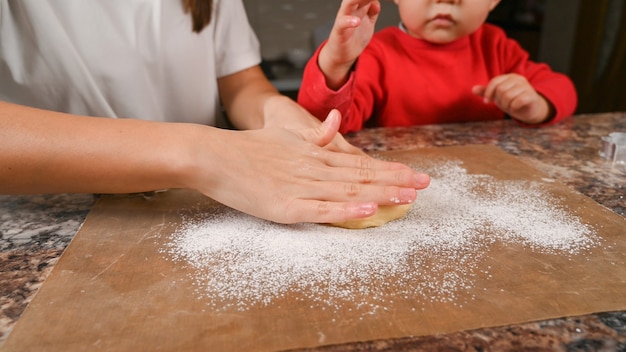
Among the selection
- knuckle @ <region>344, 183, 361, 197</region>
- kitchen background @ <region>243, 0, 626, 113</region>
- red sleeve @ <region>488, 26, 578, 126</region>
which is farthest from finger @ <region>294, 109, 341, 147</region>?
kitchen background @ <region>243, 0, 626, 113</region>

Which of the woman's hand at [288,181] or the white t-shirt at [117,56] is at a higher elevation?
the white t-shirt at [117,56]

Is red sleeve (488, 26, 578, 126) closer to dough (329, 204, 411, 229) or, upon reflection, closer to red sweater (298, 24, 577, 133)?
red sweater (298, 24, 577, 133)

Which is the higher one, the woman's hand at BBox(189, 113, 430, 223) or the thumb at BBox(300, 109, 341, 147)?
the thumb at BBox(300, 109, 341, 147)

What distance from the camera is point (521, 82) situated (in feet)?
4.10

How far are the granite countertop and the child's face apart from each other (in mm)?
255

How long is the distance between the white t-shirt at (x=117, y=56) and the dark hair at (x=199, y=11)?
13 mm

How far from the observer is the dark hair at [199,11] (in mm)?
1079

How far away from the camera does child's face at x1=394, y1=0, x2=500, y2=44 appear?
124 centimetres

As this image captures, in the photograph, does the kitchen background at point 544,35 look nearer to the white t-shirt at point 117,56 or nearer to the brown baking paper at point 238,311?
the white t-shirt at point 117,56

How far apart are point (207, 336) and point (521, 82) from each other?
1070 millimetres

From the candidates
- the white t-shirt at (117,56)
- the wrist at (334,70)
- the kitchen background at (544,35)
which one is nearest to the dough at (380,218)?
the wrist at (334,70)

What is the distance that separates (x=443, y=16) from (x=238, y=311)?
3.35ft

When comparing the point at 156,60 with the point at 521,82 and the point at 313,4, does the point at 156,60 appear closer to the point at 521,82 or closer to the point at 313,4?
the point at 521,82

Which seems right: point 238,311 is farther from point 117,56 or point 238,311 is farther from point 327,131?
point 117,56
